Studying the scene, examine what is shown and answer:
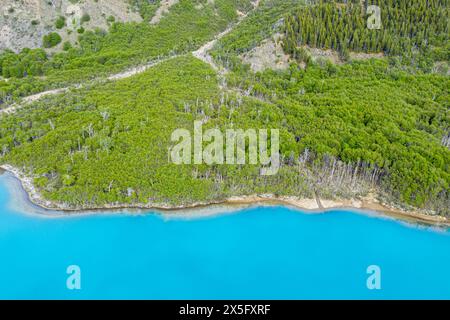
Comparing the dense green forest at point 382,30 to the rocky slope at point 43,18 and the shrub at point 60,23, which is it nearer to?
the rocky slope at point 43,18

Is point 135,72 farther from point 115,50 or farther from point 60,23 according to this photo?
point 60,23

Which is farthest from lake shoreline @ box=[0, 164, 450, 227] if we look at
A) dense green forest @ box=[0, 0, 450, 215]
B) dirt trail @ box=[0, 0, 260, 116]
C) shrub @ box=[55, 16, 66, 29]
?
shrub @ box=[55, 16, 66, 29]

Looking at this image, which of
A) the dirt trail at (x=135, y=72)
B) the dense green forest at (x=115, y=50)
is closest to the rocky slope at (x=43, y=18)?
the dense green forest at (x=115, y=50)

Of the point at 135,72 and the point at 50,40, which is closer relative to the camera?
the point at 135,72

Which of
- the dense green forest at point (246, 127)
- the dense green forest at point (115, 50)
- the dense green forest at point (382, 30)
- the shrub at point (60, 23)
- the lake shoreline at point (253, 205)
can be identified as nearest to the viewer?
the lake shoreline at point (253, 205)

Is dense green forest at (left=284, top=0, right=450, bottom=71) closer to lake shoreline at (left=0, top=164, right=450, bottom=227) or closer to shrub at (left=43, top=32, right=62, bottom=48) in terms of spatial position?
lake shoreline at (left=0, top=164, right=450, bottom=227)

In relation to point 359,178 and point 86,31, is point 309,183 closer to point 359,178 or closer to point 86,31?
point 359,178

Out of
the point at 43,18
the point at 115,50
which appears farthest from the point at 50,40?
the point at 115,50

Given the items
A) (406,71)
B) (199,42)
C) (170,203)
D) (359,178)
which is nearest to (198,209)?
(170,203)
